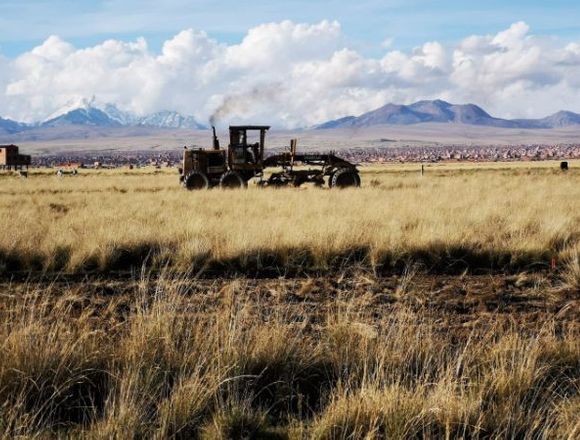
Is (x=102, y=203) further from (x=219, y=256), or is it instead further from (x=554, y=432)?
(x=554, y=432)

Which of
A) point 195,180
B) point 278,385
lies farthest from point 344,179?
point 278,385

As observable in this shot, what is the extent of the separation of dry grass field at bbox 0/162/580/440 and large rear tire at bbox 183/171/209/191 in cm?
1159

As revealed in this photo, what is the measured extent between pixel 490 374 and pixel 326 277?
→ 4.18 metres

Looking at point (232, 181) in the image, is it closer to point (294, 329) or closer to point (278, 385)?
point (294, 329)

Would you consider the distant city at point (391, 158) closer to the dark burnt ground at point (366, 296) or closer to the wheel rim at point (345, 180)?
the wheel rim at point (345, 180)

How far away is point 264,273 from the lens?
29.7 ft

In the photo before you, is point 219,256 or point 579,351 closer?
point 579,351

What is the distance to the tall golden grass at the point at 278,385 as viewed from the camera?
12.6 ft

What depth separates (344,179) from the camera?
84.3ft

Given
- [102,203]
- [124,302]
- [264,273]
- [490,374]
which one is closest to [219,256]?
[264,273]

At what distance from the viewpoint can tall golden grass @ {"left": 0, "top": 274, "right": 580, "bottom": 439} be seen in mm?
3854

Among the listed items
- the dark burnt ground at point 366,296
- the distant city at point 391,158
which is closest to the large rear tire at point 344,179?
the dark burnt ground at point 366,296

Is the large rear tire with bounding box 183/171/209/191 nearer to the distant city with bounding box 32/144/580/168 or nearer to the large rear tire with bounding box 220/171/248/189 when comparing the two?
the large rear tire with bounding box 220/171/248/189

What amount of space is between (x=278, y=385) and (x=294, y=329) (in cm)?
137
